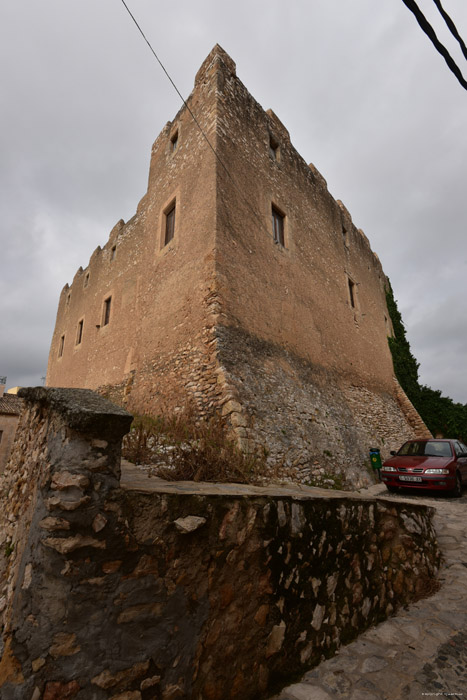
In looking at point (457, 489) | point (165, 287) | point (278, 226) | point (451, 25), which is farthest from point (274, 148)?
point (457, 489)

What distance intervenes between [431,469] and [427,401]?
9474mm

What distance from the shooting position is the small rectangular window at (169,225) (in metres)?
8.95

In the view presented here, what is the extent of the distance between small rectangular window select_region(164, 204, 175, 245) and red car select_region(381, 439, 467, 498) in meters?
7.50

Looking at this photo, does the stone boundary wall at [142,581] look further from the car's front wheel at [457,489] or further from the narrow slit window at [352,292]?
the narrow slit window at [352,292]

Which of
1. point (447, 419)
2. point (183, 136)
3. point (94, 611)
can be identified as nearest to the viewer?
point (94, 611)

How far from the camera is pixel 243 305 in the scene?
7207 mm

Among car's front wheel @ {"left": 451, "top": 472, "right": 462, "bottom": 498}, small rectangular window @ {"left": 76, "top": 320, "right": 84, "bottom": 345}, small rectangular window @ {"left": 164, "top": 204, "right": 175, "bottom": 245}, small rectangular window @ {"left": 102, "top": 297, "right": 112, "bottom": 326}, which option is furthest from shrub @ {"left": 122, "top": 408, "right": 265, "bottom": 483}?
small rectangular window @ {"left": 76, "top": 320, "right": 84, "bottom": 345}

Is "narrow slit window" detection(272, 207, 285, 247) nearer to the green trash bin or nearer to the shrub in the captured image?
the shrub

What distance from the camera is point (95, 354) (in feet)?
39.8

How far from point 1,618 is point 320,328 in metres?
9.36

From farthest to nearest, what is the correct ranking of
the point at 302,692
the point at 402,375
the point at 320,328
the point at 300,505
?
the point at 402,375, the point at 320,328, the point at 300,505, the point at 302,692

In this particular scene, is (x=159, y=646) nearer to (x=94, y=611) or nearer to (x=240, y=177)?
(x=94, y=611)

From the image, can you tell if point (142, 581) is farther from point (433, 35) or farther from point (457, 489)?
point (457, 489)

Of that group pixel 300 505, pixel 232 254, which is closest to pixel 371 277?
pixel 232 254
